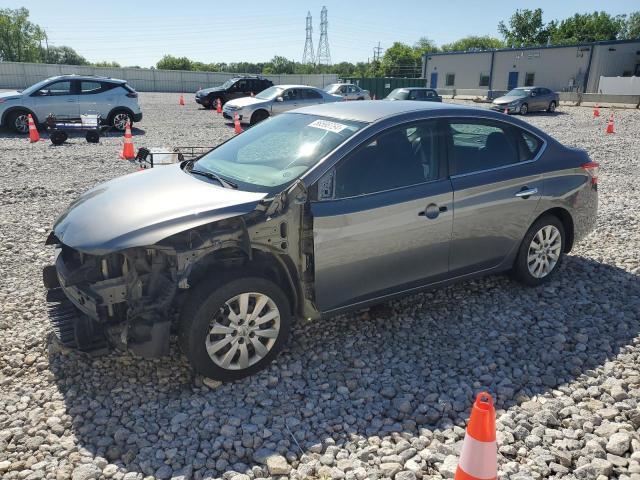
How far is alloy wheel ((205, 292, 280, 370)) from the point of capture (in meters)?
3.45

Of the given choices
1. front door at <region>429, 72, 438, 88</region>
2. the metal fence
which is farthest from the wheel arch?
front door at <region>429, 72, 438, 88</region>

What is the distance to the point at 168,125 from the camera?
18.8 m

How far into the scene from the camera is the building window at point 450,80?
5416 cm

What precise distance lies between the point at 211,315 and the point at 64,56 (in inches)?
5280

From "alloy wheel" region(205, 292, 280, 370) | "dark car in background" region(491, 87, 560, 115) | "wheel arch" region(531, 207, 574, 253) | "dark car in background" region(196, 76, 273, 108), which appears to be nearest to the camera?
"alloy wheel" region(205, 292, 280, 370)

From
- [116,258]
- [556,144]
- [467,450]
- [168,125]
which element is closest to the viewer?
[467,450]

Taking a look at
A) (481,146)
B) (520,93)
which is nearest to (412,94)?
(520,93)

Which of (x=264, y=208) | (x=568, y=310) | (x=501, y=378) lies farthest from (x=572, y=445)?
(x=264, y=208)

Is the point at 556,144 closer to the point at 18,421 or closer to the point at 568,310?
the point at 568,310

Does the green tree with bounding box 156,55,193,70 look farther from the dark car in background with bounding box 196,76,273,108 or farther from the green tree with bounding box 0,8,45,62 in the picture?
the dark car in background with bounding box 196,76,273,108

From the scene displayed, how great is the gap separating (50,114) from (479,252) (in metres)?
14.1

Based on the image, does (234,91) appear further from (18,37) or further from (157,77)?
(18,37)

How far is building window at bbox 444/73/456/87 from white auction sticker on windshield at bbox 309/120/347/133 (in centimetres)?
5377

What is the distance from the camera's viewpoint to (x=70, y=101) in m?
15.2
